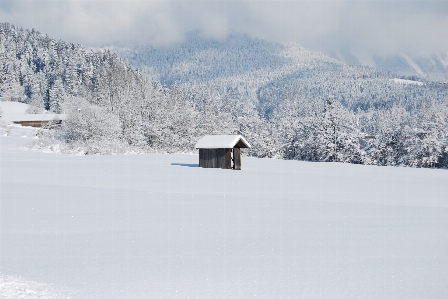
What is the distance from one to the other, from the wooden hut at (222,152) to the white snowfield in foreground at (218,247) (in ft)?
59.3

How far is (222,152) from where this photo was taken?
36000 mm

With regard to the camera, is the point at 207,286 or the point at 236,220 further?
the point at 236,220

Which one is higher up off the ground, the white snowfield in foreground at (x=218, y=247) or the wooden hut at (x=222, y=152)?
the wooden hut at (x=222, y=152)

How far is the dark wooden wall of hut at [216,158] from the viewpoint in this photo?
35.8 m

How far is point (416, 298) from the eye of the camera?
6.16 m

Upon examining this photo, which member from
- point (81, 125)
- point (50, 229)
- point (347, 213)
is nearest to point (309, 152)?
point (81, 125)

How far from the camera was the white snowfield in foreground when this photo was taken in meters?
6.57

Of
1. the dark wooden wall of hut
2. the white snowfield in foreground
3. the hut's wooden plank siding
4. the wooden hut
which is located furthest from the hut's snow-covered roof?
the white snowfield in foreground

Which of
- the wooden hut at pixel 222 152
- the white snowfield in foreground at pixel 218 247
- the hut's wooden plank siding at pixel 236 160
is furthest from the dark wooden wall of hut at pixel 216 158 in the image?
the white snowfield in foreground at pixel 218 247

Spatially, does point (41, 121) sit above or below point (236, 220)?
above

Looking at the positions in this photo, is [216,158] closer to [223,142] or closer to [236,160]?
[223,142]

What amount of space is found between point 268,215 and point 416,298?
24.2 feet

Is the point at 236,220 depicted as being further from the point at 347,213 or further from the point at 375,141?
the point at 375,141

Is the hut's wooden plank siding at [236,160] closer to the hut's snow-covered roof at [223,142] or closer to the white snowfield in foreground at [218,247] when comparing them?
the hut's snow-covered roof at [223,142]
